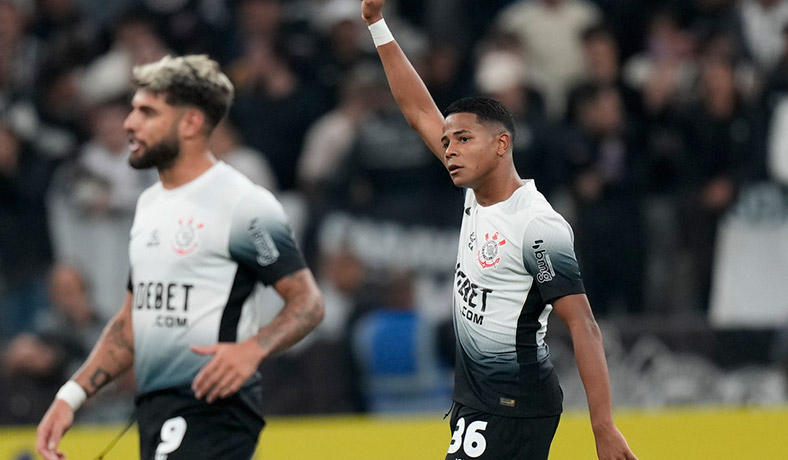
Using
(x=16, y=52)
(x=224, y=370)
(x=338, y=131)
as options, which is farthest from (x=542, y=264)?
(x=16, y=52)

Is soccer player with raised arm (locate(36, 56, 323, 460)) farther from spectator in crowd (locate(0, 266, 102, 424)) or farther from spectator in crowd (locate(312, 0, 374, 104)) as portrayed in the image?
spectator in crowd (locate(312, 0, 374, 104))

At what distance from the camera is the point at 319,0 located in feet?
45.0

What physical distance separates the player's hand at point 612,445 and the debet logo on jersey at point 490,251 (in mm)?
823

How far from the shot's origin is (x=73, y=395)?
20.5ft

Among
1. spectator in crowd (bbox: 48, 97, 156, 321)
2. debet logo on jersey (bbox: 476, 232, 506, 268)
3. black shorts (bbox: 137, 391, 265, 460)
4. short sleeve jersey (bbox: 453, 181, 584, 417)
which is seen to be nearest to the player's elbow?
black shorts (bbox: 137, 391, 265, 460)

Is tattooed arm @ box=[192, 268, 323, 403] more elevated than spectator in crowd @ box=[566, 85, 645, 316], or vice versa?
spectator in crowd @ box=[566, 85, 645, 316]

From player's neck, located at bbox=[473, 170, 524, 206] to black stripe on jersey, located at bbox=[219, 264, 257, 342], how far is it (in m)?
1.17

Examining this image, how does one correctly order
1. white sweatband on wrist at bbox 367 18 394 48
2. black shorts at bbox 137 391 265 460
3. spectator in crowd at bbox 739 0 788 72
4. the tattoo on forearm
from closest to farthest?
black shorts at bbox 137 391 265 460
white sweatband on wrist at bbox 367 18 394 48
the tattoo on forearm
spectator in crowd at bbox 739 0 788 72

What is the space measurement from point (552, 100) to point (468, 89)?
1.04 metres

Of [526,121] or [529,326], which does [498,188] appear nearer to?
[529,326]

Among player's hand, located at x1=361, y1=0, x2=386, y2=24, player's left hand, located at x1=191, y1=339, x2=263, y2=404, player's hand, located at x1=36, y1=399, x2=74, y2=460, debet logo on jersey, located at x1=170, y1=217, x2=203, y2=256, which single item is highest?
player's hand, located at x1=361, y1=0, x2=386, y2=24

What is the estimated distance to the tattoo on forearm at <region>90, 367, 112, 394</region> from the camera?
630 centimetres

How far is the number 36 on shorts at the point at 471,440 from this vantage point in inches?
215

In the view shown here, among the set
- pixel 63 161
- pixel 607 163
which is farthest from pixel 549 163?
pixel 63 161
